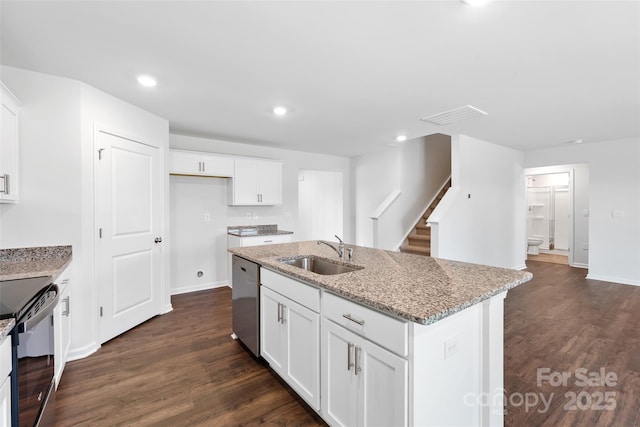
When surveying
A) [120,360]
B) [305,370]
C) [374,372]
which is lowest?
[120,360]

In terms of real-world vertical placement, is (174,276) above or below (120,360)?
above

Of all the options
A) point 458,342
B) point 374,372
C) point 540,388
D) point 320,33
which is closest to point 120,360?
point 374,372

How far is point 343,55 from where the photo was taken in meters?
1.99

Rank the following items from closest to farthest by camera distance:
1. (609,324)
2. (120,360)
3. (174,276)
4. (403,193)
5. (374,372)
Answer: (374,372) < (120,360) < (609,324) < (174,276) < (403,193)

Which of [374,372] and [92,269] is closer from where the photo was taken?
[374,372]

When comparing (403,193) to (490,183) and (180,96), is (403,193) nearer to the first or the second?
(490,183)

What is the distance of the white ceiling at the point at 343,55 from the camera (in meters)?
1.56

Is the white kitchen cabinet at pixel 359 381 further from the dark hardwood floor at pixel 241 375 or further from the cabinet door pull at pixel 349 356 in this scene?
the dark hardwood floor at pixel 241 375

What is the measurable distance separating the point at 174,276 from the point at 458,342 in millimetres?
3889

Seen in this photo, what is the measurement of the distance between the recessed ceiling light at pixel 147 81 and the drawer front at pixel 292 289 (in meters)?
1.76

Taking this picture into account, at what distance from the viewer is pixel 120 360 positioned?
2395mm

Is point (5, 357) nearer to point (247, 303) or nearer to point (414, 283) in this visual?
point (247, 303)

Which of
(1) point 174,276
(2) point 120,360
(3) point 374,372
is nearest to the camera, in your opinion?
(3) point 374,372

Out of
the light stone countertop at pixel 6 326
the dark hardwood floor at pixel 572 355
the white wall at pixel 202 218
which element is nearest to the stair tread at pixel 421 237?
the dark hardwood floor at pixel 572 355
